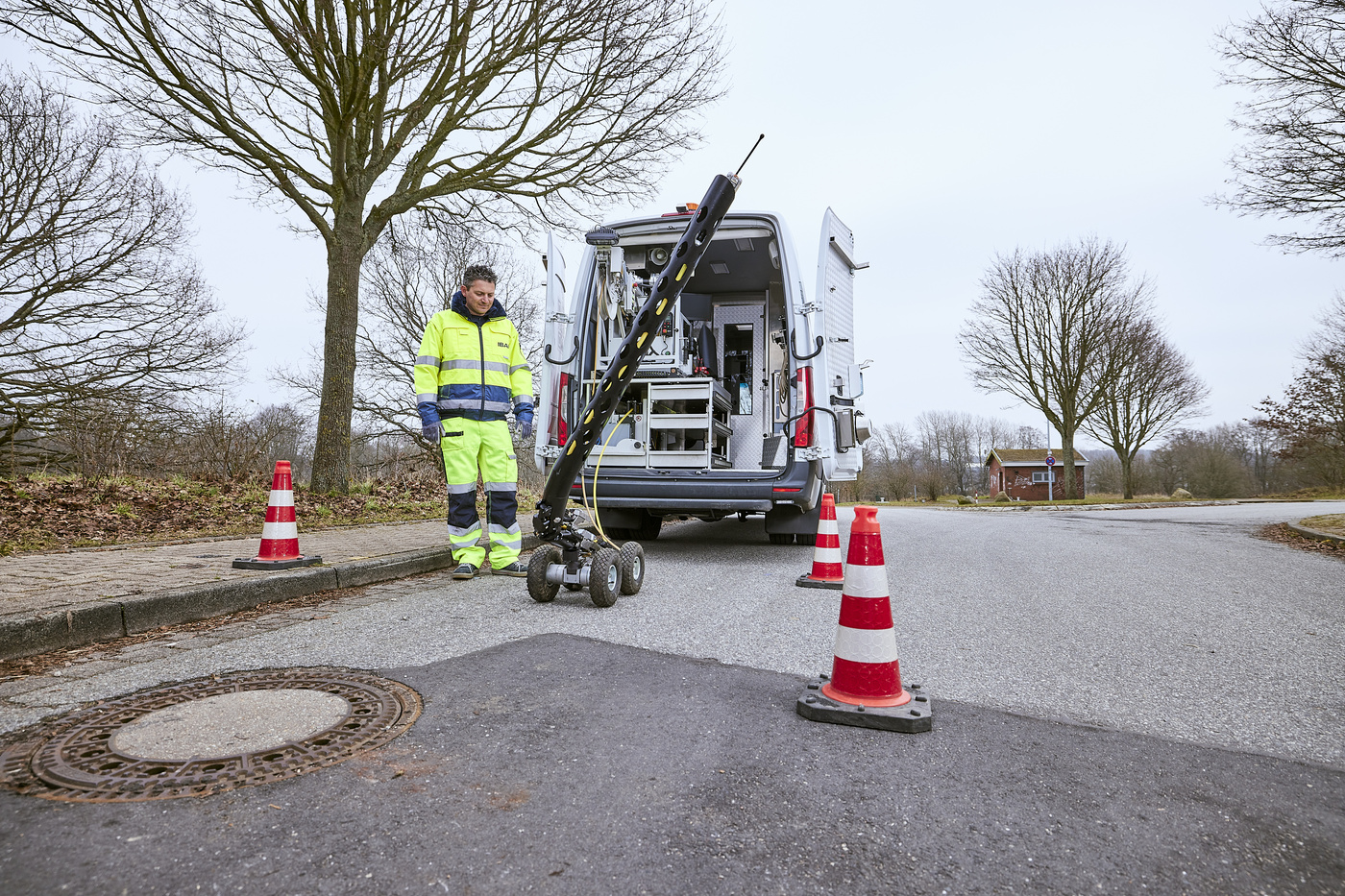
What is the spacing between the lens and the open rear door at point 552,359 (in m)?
6.30

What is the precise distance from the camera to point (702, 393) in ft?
21.5

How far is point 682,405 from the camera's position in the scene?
272 inches

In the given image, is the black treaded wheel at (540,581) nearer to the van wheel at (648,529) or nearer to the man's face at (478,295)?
the man's face at (478,295)

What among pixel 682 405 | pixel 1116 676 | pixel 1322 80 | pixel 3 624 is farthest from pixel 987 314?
pixel 3 624

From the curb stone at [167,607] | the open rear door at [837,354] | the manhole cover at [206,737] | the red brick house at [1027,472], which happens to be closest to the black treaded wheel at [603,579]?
the manhole cover at [206,737]

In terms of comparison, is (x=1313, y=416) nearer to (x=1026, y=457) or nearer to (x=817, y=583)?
(x=817, y=583)

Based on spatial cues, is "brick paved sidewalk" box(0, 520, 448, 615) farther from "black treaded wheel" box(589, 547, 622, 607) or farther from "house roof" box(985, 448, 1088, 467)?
"house roof" box(985, 448, 1088, 467)

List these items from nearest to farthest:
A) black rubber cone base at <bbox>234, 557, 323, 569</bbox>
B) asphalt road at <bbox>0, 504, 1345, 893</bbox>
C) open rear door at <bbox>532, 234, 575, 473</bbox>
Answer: asphalt road at <bbox>0, 504, 1345, 893</bbox>
black rubber cone base at <bbox>234, 557, 323, 569</bbox>
open rear door at <bbox>532, 234, 575, 473</bbox>

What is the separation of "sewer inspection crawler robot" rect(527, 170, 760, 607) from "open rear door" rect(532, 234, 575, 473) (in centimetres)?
176

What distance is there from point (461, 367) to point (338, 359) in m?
4.83

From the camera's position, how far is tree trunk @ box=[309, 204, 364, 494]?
8.99 m

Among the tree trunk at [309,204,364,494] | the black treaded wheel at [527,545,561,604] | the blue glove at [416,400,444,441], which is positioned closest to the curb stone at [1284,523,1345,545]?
the black treaded wheel at [527,545,561,604]

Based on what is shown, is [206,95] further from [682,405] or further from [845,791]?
[845,791]

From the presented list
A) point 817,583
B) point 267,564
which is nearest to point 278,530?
point 267,564
